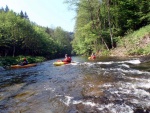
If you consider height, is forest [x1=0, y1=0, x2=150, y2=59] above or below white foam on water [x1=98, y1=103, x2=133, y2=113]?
above

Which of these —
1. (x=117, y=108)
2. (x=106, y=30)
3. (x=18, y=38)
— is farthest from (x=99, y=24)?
(x=117, y=108)

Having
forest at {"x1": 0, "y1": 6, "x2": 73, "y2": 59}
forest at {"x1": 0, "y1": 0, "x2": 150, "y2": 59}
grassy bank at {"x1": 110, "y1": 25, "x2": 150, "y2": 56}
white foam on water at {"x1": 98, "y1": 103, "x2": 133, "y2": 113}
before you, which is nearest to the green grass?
grassy bank at {"x1": 110, "y1": 25, "x2": 150, "y2": 56}

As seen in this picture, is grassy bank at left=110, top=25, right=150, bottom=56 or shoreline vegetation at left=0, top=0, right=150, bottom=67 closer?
grassy bank at left=110, top=25, right=150, bottom=56

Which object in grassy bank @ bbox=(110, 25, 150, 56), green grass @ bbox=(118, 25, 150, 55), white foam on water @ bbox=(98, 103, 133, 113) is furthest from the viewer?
grassy bank @ bbox=(110, 25, 150, 56)

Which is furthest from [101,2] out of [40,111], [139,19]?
[40,111]

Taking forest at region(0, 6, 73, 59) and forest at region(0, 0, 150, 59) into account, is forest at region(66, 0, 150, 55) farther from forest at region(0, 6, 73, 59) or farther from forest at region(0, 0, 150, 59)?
forest at region(0, 6, 73, 59)

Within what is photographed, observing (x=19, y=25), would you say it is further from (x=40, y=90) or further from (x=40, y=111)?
(x=40, y=111)

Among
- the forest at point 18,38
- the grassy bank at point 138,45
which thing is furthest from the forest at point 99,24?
the grassy bank at point 138,45

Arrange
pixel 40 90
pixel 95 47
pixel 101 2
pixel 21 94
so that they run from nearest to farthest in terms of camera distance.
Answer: pixel 21 94
pixel 40 90
pixel 101 2
pixel 95 47

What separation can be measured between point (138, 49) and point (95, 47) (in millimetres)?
18086

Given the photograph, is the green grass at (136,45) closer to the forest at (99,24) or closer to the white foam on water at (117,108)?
the forest at (99,24)

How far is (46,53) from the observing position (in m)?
70.4

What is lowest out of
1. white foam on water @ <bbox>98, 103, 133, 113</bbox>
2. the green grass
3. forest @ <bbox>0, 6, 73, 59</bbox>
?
white foam on water @ <bbox>98, 103, 133, 113</bbox>

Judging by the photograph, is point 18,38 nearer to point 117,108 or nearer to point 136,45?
point 136,45
